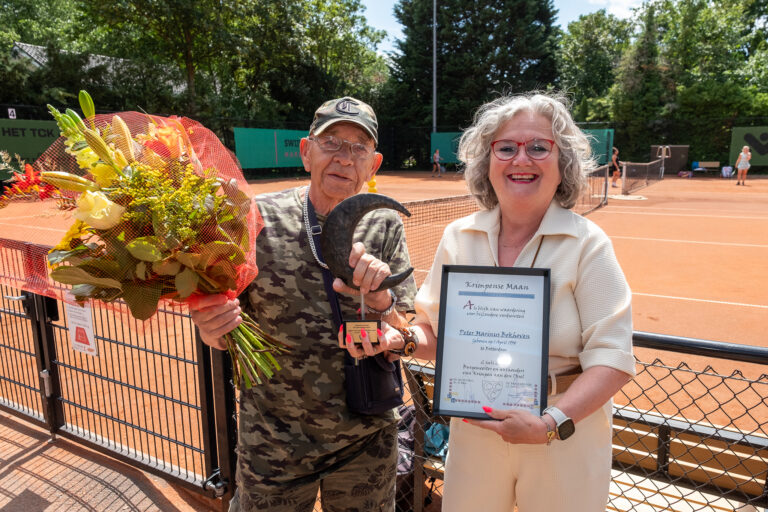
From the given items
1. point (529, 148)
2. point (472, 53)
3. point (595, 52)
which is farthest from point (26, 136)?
point (595, 52)

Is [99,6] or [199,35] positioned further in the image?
[199,35]

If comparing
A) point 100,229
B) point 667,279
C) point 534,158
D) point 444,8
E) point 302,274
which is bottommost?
point 667,279

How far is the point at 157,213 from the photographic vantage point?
1.52 m

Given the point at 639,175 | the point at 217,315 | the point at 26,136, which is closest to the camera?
the point at 217,315

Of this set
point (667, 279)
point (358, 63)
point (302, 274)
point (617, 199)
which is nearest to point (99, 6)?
point (358, 63)

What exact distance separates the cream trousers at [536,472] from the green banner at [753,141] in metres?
36.6

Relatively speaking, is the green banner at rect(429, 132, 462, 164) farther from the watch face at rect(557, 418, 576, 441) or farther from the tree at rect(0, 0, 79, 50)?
the watch face at rect(557, 418, 576, 441)

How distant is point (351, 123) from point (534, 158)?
0.78 m

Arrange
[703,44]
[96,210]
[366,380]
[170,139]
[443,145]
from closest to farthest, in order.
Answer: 1. [96,210]
2. [170,139]
3. [366,380]
4. [703,44]
5. [443,145]

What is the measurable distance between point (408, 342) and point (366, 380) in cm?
26

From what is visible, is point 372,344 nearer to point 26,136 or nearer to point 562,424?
point 562,424

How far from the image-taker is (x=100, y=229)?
1.56 metres

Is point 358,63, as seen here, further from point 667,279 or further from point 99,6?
point 667,279

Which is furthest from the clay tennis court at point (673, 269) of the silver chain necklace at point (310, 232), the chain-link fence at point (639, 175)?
the chain-link fence at point (639, 175)
